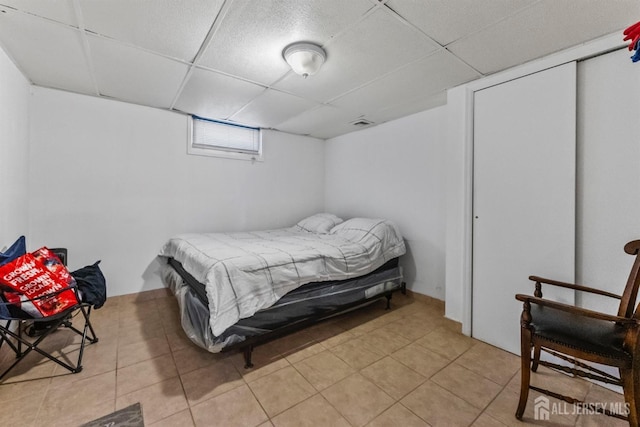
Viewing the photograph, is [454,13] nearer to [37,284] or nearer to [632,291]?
[632,291]

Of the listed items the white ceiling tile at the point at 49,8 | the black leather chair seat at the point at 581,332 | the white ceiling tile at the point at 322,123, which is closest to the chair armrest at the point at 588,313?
the black leather chair seat at the point at 581,332

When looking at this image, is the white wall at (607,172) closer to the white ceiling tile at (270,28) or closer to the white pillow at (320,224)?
the white ceiling tile at (270,28)

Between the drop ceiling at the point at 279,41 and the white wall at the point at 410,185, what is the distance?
58 centimetres

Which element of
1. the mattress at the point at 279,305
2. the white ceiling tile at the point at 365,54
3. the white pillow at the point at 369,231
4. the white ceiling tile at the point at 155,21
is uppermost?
the white ceiling tile at the point at 365,54

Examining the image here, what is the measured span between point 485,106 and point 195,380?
317 cm

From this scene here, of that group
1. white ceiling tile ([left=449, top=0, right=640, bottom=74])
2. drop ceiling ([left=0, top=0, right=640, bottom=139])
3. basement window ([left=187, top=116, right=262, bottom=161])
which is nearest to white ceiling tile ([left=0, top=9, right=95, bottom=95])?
drop ceiling ([left=0, top=0, right=640, bottom=139])

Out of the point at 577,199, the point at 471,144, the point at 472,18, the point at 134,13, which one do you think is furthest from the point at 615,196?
the point at 134,13

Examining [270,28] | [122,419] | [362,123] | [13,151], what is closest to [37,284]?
[122,419]

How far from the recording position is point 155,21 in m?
1.64

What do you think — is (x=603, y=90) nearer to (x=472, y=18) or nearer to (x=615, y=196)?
(x=615, y=196)

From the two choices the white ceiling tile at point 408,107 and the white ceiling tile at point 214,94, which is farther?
the white ceiling tile at point 408,107

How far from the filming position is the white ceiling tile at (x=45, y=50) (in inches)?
66.2

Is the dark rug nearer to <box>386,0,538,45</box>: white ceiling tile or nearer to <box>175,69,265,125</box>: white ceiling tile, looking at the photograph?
<box>175,69,265,125</box>: white ceiling tile

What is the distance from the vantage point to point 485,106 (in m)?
2.28
